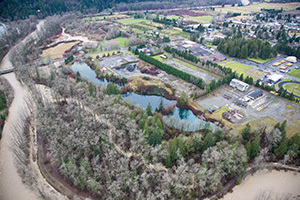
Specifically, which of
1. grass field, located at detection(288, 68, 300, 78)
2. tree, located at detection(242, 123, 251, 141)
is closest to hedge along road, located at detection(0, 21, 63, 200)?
tree, located at detection(242, 123, 251, 141)

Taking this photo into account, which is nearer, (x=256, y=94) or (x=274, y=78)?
(x=256, y=94)

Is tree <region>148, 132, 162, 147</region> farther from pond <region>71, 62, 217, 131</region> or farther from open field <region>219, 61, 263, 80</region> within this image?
open field <region>219, 61, 263, 80</region>

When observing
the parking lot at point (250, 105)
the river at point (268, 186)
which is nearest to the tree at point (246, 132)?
the parking lot at point (250, 105)

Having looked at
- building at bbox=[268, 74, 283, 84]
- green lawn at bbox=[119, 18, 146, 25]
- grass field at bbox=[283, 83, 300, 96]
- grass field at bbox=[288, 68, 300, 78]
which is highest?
green lawn at bbox=[119, 18, 146, 25]

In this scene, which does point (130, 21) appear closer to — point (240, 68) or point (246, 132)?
point (240, 68)

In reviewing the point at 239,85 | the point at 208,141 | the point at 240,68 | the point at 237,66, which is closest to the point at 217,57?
the point at 237,66
